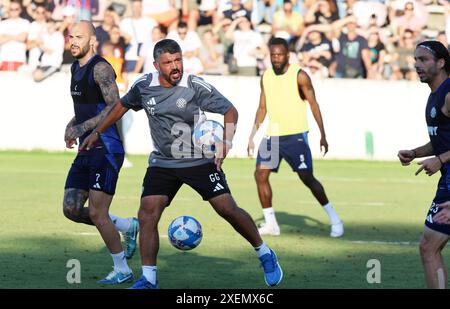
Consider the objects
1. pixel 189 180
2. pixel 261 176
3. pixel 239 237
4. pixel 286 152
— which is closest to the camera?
pixel 189 180

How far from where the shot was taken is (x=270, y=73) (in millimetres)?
14836

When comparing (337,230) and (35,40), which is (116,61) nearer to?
(35,40)

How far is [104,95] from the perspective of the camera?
404 inches

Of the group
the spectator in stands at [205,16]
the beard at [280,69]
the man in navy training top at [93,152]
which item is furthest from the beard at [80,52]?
the spectator in stands at [205,16]

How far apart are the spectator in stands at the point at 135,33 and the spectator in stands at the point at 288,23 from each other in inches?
116

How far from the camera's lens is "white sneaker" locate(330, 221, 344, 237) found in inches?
547

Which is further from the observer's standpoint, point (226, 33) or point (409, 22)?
point (409, 22)

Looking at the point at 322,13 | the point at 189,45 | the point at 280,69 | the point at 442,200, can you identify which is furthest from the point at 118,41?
the point at 442,200

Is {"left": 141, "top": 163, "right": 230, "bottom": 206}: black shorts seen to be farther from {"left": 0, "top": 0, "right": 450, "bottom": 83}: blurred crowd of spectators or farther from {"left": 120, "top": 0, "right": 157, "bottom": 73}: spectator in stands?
{"left": 120, "top": 0, "right": 157, "bottom": 73}: spectator in stands

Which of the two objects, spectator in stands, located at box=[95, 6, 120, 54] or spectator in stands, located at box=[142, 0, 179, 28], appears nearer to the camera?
spectator in stands, located at box=[95, 6, 120, 54]

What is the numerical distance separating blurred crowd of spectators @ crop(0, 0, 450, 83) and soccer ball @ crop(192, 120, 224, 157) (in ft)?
48.0

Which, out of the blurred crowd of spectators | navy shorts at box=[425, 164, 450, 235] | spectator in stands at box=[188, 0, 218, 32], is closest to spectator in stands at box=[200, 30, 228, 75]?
the blurred crowd of spectators

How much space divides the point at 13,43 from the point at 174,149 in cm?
1631
